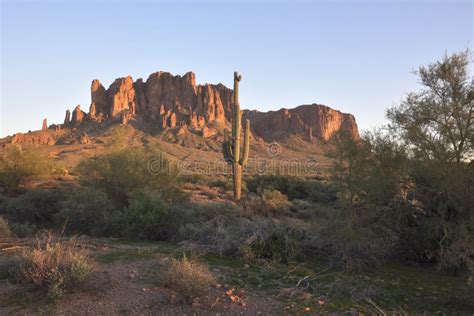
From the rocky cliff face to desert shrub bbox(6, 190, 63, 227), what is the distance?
8607 centimetres

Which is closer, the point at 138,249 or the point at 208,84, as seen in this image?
the point at 138,249

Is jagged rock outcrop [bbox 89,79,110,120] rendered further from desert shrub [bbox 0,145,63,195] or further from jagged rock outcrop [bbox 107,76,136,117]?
Result: desert shrub [bbox 0,145,63,195]

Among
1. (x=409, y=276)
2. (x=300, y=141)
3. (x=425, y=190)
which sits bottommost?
(x=409, y=276)

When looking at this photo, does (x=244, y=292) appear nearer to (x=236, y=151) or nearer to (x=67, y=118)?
(x=236, y=151)

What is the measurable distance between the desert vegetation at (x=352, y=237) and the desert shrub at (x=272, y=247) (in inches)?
1.2

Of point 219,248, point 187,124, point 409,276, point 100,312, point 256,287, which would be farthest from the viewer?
point 187,124

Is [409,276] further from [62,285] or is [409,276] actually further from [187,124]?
[187,124]

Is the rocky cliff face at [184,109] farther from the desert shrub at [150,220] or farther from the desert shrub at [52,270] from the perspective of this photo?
the desert shrub at [52,270]

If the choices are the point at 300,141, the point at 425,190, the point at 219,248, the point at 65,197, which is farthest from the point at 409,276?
the point at 300,141

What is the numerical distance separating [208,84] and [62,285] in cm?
12024

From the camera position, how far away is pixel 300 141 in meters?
102

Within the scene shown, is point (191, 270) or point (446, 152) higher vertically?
point (446, 152)

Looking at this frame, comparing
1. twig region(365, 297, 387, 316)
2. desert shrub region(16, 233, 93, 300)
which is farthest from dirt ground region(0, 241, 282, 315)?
twig region(365, 297, 387, 316)

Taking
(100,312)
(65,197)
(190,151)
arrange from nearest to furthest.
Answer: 1. (100,312)
2. (65,197)
3. (190,151)
